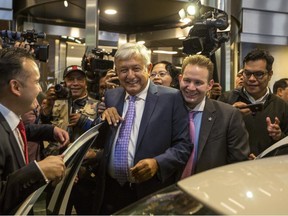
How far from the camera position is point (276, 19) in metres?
8.39

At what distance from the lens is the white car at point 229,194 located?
108cm

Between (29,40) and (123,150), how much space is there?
63.5 inches

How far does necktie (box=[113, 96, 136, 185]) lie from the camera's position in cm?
242

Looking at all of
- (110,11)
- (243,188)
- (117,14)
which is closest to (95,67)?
(243,188)

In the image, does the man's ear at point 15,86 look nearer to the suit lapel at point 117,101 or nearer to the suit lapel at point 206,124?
the suit lapel at point 117,101

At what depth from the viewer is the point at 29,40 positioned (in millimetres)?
3506

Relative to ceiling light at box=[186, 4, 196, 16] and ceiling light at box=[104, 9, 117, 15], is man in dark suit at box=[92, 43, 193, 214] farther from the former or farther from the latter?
ceiling light at box=[104, 9, 117, 15]

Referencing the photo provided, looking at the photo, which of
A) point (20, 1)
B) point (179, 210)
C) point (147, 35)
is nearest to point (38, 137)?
point (179, 210)

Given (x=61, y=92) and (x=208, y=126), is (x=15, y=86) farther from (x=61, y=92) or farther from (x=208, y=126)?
(x=61, y=92)

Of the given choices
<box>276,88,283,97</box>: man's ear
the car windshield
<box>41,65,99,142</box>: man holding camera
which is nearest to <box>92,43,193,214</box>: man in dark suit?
<box>41,65,99,142</box>: man holding camera

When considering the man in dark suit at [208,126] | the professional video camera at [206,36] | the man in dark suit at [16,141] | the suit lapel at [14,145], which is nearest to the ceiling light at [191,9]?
the professional video camera at [206,36]

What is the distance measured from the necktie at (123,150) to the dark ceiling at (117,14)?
14.2 ft

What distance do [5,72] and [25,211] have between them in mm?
674

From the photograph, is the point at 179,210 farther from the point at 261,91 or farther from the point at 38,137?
the point at 261,91
